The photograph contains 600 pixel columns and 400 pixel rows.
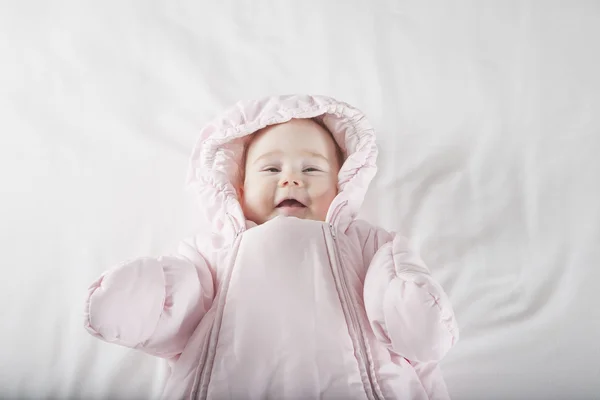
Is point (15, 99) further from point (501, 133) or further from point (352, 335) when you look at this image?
point (501, 133)

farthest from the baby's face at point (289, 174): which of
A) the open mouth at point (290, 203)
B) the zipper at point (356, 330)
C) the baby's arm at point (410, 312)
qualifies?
the baby's arm at point (410, 312)

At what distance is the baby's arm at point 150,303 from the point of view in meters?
0.89

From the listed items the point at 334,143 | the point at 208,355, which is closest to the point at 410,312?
the point at 208,355

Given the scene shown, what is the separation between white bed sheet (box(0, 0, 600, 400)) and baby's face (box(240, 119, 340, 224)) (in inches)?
6.6

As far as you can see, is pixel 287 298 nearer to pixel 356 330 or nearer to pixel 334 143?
pixel 356 330

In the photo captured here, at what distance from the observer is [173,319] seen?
983 millimetres

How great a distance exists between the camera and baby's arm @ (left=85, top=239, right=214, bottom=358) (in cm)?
89

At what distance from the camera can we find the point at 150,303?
0.94m

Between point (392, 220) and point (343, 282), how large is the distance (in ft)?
1.09

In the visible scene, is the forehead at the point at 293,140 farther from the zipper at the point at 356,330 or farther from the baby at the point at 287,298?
the zipper at the point at 356,330

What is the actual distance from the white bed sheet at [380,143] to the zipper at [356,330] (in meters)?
0.22

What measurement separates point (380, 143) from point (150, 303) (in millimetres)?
736

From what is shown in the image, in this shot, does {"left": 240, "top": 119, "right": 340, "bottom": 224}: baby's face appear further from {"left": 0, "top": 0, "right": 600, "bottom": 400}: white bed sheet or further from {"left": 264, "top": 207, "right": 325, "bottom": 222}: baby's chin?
{"left": 0, "top": 0, "right": 600, "bottom": 400}: white bed sheet

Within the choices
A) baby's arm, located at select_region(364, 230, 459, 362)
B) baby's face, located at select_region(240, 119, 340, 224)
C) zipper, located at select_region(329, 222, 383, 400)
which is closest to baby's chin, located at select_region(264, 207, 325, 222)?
baby's face, located at select_region(240, 119, 340, 224)
